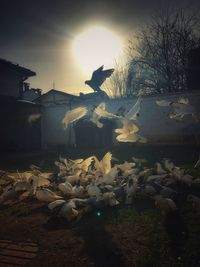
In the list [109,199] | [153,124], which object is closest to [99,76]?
[109,199]

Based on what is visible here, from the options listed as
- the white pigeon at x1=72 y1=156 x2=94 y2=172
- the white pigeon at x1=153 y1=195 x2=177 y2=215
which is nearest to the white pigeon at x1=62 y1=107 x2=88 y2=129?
the white pigeon at x1=72 y1=156 x2=94 y2=172

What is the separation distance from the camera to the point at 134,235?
408 centimetres

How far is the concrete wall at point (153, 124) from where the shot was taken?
17938mm

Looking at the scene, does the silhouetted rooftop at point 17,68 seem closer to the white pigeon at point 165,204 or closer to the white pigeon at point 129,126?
the white pigeon at point 129,126

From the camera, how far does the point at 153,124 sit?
19.2 m

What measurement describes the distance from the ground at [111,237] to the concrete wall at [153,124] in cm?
1122

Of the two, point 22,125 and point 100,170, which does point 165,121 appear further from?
point 100,170

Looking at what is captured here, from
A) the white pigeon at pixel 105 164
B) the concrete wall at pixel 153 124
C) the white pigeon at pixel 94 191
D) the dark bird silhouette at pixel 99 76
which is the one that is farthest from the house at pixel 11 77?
the white pigeon at pixel 94 191

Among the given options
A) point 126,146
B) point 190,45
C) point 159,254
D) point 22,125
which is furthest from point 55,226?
point 190,45

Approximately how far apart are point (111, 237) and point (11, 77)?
1940 centimetres

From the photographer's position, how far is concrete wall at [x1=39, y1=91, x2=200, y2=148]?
706 inches

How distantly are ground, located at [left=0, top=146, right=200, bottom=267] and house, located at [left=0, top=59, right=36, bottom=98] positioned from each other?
16770 millimetres

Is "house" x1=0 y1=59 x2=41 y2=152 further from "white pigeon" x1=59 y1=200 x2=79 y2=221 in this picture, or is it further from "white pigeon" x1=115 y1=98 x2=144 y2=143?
"white pigeon" x1=59 y1=200 x2=79 y2=221

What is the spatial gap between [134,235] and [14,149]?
15991 millimetres
